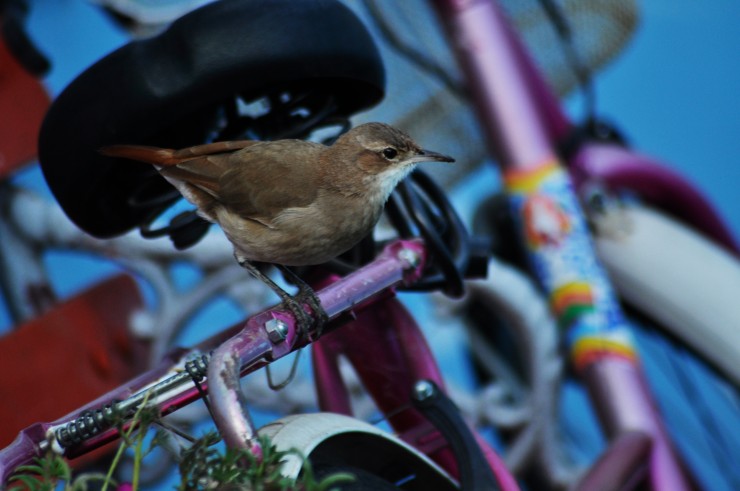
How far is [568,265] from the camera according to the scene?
154cm

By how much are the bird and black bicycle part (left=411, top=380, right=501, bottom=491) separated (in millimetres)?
142

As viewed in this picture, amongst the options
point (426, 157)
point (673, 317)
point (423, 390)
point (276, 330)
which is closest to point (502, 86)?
point (673, 317)

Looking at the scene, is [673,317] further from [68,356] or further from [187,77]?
[187,77]

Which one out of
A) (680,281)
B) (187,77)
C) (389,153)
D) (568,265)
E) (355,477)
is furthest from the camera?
(680,281)

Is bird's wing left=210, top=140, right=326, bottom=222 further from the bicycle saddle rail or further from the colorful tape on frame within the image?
the colorful tape on frame

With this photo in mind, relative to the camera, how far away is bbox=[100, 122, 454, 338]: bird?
2.94 feet

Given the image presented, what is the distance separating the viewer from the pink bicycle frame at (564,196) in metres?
1.38

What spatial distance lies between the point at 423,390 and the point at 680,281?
0.92 meters

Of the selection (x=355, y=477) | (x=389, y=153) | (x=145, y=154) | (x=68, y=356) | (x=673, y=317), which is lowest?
(x=673, y=317)

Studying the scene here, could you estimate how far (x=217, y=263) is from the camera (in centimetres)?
176

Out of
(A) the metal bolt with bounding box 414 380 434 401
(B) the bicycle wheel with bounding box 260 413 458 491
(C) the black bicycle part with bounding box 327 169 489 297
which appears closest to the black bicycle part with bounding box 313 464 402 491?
(B) the bicycle wheel with bounding box 260 413 458 491

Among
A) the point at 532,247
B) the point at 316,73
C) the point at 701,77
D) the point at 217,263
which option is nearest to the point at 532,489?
the point at 532,247

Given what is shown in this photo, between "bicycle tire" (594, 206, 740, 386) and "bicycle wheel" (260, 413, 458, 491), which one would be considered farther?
"bicycle tire" (594, 206, 740, 386)

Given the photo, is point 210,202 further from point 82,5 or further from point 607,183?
point 82,5
